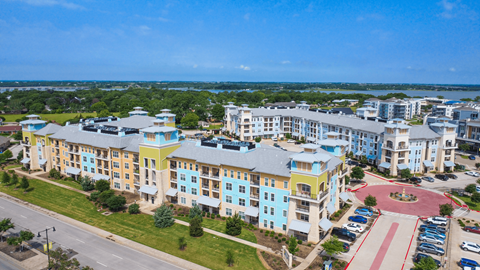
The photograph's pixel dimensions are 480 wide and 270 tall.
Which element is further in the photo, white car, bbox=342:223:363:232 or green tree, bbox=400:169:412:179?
green tree, bbox=400:169:412:179

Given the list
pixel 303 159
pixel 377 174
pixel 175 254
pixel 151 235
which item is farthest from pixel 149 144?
pixel 377 174

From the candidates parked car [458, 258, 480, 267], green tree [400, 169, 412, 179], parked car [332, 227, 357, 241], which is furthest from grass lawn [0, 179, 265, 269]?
green tree [400, 169, 412, 179]

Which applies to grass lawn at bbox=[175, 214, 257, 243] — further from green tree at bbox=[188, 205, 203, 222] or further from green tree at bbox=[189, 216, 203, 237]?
green tree at bbox=[189, 216, 203, 237]

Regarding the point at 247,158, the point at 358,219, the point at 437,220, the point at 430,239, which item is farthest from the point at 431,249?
the point at 247,158

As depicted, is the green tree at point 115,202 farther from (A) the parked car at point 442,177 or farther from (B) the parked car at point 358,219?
(A) the parked car at point 442,177

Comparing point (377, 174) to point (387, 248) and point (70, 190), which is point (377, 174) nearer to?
point (387, 248)

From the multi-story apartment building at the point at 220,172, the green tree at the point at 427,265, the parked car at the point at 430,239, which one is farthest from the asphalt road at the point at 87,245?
the parked car at the point at 430,239
